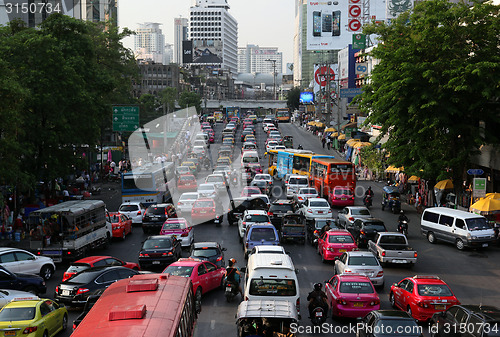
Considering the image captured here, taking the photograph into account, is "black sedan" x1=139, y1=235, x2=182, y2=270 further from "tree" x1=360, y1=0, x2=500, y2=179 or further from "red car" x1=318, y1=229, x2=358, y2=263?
"tree" x1=360, y1=0, x2=500, y2=179

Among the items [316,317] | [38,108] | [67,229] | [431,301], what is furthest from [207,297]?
[38,108]

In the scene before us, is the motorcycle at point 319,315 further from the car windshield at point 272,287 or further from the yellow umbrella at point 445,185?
the yellow umbrella at point 445,185

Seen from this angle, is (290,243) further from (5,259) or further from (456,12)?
(456,12)

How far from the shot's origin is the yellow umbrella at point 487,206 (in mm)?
31703

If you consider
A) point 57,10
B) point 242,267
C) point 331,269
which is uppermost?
point 57,10

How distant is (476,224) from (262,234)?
11.1 m

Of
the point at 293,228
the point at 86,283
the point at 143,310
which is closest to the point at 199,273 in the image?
the point at 86,283

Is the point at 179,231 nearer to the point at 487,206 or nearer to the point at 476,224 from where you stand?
the point at 476,224

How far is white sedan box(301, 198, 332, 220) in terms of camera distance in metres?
33.8

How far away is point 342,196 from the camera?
40875 mm

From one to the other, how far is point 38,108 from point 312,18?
4469 inches

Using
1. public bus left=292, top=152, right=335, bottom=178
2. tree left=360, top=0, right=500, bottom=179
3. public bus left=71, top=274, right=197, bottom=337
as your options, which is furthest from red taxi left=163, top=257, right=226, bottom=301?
public bus left=292, top=152, right=335, bottom=178

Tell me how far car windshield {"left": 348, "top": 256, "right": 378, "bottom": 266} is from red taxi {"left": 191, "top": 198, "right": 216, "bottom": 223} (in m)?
15.2

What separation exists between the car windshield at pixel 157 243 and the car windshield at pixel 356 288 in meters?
9.24
